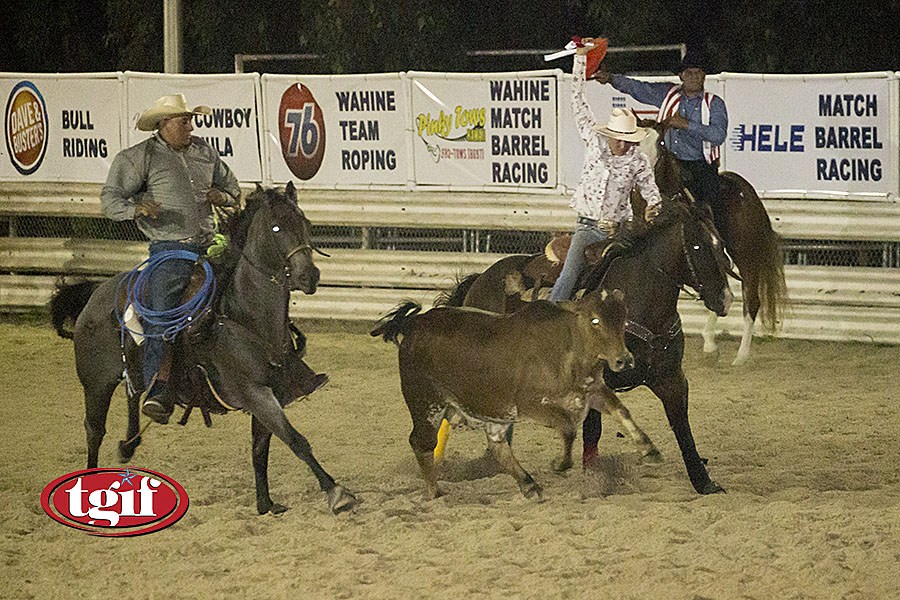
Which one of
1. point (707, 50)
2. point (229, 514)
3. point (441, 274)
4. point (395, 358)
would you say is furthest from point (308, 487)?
point (707, 50)

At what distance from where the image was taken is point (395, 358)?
12148mm

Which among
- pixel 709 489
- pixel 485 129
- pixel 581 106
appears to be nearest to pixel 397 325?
pixel 581 106

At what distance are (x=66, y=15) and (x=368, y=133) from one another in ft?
28.4

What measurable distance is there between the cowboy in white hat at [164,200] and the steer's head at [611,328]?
6.72 ft

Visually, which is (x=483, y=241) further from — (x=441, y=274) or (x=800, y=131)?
(x=800, y=131)

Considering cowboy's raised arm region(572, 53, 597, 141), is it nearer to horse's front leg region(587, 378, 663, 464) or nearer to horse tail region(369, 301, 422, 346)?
horse tail region(369, 301, 422, 346)

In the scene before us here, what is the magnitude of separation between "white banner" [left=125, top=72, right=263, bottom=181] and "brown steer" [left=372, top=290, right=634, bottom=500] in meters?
6.45

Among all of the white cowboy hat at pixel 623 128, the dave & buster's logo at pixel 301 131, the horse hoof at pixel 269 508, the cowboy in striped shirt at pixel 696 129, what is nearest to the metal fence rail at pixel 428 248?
the dave & buster's logo at pixel 301 131

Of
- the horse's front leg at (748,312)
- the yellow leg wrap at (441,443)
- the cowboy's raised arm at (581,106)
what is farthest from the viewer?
the horse's front leg at (748,312)

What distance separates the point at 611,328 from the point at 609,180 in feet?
4.48

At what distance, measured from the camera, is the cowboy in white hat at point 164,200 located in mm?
7203

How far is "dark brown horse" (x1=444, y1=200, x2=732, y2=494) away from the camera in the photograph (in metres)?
7.17

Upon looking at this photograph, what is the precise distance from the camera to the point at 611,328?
6.57 meters

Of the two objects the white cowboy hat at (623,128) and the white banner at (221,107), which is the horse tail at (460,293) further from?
the white banner at (221,107)
